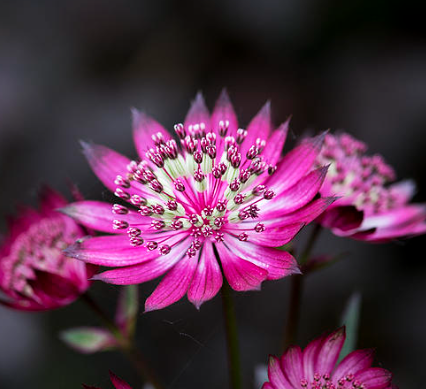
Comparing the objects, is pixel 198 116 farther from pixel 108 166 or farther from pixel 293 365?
pixel 293 365

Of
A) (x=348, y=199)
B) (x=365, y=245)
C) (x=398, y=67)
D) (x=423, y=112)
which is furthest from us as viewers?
(x=398, y=67)

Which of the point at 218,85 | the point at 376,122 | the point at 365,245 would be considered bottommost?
the point at 365,245

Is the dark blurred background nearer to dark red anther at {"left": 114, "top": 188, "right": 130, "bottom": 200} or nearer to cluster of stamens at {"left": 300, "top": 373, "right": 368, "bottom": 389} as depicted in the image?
dark red anther at {"left": 114, "top": 188, "right": 130, "bottom": 200}

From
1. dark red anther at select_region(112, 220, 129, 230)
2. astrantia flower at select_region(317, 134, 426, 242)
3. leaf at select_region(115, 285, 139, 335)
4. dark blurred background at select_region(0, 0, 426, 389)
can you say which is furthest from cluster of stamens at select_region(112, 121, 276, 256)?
dark blurred background at select_region(0, 0, 426, 389)

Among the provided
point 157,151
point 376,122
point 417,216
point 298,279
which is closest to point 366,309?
point 376,122

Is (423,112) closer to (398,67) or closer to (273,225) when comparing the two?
(398,67)

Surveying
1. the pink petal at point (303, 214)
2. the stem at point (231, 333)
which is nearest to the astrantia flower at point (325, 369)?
the stem at point (231, 333)
